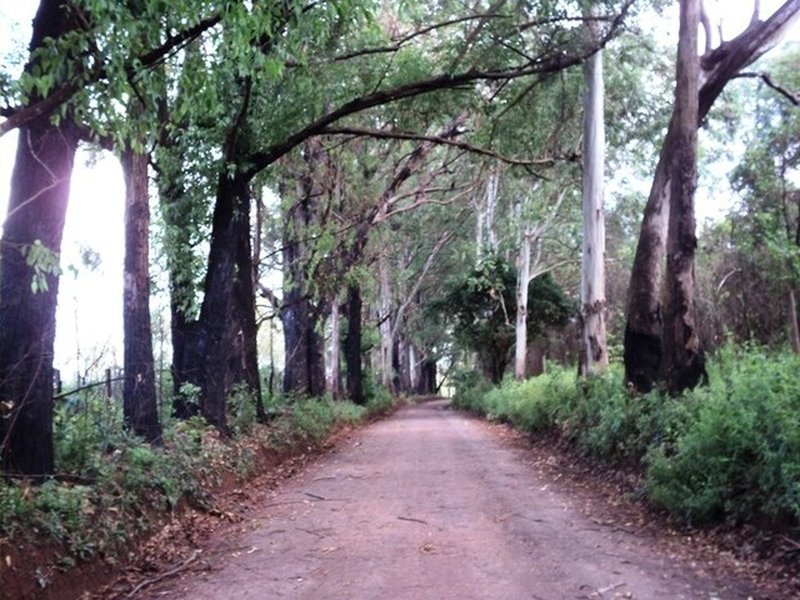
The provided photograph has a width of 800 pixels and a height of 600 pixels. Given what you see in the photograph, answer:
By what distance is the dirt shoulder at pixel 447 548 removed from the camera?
6422 millimetres

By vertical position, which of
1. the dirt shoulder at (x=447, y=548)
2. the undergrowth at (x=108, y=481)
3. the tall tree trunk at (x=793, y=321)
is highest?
the tall tree trunk at (x=793, y=321)

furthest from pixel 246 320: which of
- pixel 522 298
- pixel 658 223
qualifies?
pixel 522 298

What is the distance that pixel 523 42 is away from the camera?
1417 cm

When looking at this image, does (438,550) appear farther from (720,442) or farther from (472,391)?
(472,391)

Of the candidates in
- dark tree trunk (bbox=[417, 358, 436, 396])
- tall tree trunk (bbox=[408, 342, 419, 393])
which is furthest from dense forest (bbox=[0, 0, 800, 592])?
dark tree trunk (bbox=[417, 358, 436, 396])

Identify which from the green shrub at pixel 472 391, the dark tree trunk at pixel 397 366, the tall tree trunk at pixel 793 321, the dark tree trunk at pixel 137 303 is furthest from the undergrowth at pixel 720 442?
the dark tree trunk at pixel 397 366

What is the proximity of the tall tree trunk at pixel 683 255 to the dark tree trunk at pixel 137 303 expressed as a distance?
291 inches

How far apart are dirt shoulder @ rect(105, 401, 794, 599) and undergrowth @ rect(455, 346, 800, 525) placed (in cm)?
51

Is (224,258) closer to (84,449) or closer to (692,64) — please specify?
(84,449)

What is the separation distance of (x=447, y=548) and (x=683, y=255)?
6107 mm

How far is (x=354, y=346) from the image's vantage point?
3222 centimetres

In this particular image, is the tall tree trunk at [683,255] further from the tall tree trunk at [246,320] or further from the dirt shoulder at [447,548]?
the tall tree trunk at [246,320]

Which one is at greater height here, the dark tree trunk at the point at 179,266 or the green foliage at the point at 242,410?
the dark tree trunk at the point at 179,266

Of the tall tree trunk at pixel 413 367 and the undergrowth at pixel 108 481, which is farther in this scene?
the tall tree trunk at pixel 413 367
